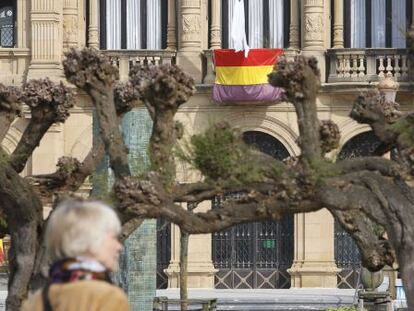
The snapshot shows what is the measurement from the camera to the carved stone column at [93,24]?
1849 inches

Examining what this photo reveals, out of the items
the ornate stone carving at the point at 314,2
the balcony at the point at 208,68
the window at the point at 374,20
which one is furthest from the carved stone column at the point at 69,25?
the window at the point at 374,20

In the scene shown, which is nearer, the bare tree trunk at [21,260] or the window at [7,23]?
the bare tree trunk at [21,260]

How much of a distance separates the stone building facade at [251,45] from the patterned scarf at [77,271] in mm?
36901

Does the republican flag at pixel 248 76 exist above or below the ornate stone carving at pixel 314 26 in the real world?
below

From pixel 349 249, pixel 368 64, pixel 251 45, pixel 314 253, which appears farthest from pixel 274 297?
pixel 251 45

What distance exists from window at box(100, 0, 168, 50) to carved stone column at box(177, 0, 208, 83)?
2.37 ft

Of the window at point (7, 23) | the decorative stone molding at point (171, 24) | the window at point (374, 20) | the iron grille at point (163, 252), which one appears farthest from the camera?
the window at point (7, 23)

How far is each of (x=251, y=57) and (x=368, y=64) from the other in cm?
302

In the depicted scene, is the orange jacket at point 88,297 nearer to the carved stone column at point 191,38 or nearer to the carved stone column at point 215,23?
the carved stone column at point 191,38

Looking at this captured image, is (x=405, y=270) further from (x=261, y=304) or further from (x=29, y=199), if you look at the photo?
(x=261, y=304)

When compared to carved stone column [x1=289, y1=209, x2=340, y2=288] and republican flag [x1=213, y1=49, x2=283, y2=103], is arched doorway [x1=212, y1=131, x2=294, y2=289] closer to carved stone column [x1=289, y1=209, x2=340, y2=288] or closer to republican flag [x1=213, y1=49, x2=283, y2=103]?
carved stone column [x1=289, y1=209, x2=340, y2=288]

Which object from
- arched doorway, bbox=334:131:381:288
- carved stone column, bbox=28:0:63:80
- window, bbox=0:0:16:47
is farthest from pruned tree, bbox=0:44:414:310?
window, bbox=0:0:16:47

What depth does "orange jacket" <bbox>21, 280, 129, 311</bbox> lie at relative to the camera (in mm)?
8023

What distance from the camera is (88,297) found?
8023mm
